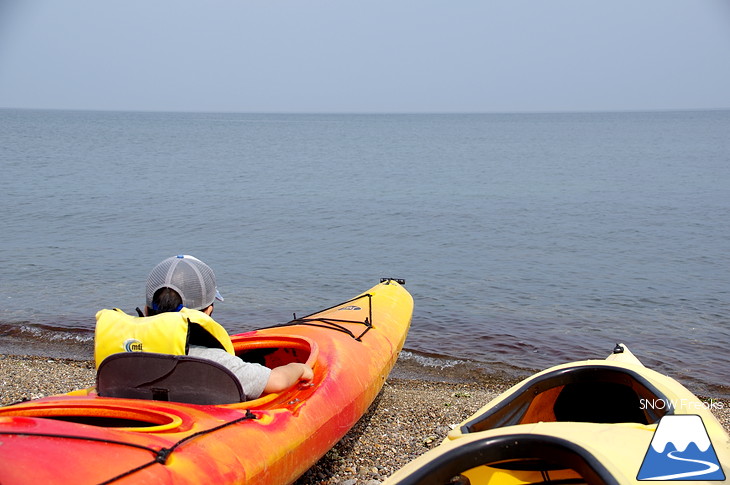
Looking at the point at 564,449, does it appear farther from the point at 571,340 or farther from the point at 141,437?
the point at 571,340

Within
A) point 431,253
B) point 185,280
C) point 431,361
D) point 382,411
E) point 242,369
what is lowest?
point 431,361

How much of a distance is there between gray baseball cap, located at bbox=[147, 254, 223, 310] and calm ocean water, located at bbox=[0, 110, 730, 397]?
4.47m

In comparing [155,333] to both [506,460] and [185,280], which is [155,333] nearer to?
[185,280]

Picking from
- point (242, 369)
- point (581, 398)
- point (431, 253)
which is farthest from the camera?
point (431, 253)

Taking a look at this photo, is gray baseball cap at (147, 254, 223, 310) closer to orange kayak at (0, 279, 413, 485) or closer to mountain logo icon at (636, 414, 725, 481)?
orange kayak at (0, 279, 413, 485)

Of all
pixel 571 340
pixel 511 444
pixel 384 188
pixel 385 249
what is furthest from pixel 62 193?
pixel 511 444

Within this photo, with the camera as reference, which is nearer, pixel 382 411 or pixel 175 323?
pixel 175 323

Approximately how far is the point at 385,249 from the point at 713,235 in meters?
7.46

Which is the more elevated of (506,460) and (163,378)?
(163,378)

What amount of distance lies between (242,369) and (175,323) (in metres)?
0.55

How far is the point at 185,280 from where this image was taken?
3.77 metres

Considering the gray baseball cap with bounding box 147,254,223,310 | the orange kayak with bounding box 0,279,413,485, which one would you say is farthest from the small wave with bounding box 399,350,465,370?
the gray baseball cap with bounding box 147,254,223,310

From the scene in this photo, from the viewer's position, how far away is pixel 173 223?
58.6ft

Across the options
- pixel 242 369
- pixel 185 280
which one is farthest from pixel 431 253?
pixel 185 280
